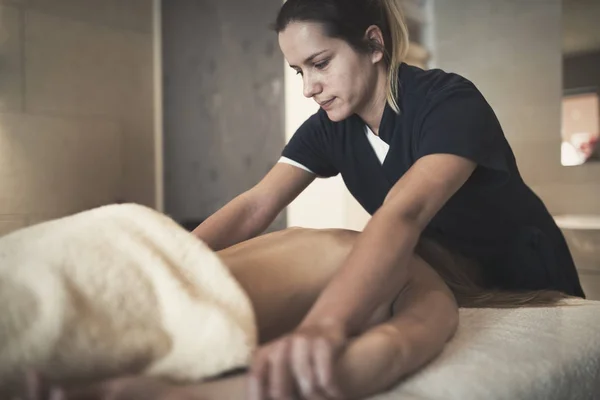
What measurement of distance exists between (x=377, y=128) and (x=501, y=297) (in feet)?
0.83

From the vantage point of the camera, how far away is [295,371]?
0.29m

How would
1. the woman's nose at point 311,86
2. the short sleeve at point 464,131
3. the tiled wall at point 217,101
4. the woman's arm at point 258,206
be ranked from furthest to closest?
the tiled wall at point 217,101
the woman's arm at point 258,206
the woman's nose at point 311,86
the short sleeve at point 464,131

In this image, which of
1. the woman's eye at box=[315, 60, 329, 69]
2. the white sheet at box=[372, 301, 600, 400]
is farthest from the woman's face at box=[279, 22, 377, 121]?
the white sheet at box=[372, 301, 600, 400]

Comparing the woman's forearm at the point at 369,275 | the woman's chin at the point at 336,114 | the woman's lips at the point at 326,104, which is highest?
the woman's lips at the point at 326,104

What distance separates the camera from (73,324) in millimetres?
276

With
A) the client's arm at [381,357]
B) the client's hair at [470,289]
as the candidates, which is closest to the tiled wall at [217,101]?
the client's hair at [470,289]

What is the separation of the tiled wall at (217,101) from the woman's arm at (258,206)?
7cm

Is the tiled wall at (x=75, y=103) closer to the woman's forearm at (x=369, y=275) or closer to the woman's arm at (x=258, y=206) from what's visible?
the woman's arm at (x=258, y=206)

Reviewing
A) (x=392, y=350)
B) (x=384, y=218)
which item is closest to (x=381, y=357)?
(x=392, y=350)

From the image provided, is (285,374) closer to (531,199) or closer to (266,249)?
(266,249)

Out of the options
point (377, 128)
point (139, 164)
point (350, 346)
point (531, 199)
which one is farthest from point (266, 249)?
point (139, 164)

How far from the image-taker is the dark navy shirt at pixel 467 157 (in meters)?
0.53

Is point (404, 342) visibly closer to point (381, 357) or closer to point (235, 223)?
point (381, 357)

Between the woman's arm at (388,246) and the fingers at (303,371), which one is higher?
the woman's arm at (388,246)
